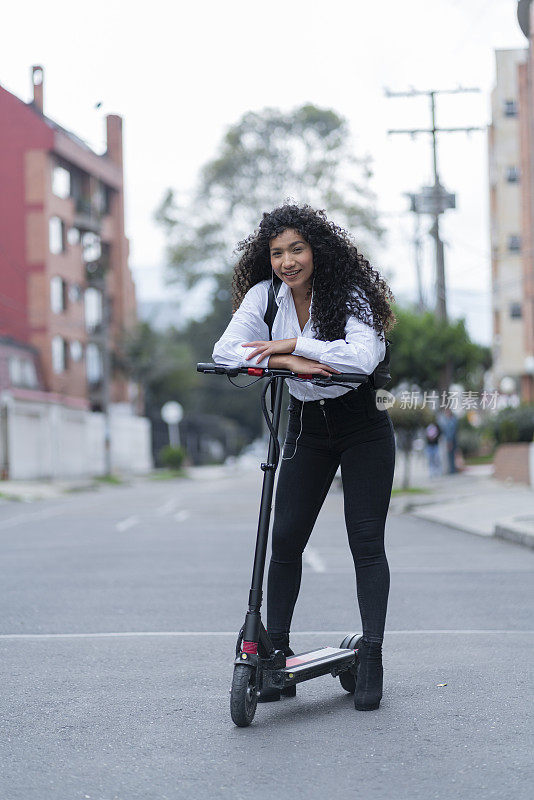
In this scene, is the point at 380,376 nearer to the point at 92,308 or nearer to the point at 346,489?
the point at 346,489

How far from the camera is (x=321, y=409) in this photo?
13.7 feet

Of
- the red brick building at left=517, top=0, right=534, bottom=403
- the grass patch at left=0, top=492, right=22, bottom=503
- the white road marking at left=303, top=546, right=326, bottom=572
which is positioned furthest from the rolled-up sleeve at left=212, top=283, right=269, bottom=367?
the red brick building at left=517, top=0, right=534, bottom=403

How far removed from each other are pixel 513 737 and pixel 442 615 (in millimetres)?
2919

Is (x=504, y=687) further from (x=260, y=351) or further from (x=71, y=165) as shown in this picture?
(x=71, y=165)

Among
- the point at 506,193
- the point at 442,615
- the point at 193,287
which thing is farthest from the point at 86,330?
the point at 442,615

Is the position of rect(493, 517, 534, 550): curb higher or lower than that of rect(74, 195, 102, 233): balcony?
lower

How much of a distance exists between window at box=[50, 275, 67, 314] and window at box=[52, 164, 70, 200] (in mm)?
3333

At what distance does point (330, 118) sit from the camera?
46.6m

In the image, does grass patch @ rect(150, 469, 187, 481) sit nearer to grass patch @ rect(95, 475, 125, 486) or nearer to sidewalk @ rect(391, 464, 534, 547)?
grass patch @ rect(95, 475, 125, 486)

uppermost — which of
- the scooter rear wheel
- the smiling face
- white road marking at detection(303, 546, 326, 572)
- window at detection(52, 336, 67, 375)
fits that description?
window at detection(52, 336, 67, 375)

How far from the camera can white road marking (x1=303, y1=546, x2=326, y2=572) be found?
31.2ft

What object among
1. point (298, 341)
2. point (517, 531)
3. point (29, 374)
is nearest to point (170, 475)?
point (29, 374)

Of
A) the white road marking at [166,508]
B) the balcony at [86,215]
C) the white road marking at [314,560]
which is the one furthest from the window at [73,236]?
the white road marking at [314,560]

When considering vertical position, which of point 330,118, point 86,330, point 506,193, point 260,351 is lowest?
point 260,351
